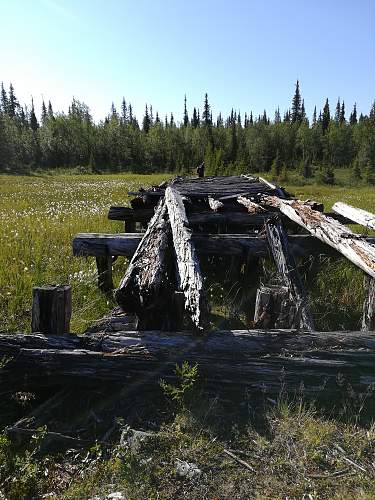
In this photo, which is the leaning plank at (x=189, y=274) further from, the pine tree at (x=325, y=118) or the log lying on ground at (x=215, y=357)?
the pine tree at (x=325, y=118)

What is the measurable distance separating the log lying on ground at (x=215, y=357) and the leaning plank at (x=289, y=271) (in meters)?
0.34

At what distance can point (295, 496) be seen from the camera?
7.36 ft

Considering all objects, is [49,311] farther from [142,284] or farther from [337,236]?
[337,236]

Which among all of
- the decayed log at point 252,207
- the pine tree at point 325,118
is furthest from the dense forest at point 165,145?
the decayed log at point 252,207

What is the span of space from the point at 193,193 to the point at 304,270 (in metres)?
4.22

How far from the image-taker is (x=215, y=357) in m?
2.98

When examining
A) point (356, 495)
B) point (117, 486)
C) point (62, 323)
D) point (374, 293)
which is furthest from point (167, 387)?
point (374, 293)

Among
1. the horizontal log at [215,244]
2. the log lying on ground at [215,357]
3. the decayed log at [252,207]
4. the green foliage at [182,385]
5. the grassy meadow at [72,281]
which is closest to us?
the green foliage at [182,385]

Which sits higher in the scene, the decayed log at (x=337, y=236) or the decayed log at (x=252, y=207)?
the decayed log at (x=252, y=207)

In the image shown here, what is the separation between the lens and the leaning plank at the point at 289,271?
3590 millimetres

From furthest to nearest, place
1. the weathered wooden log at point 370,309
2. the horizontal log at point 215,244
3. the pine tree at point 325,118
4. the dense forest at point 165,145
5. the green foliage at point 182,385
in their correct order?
the pine tree at point 325,118 < the dense forest at point 165,145 < the horizontal log at point 215,244 < the weathered wooden log at point 370,309 < the green foliage at point 182,385

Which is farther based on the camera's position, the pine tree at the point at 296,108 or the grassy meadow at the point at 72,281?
the pine tree at the point at 296,108

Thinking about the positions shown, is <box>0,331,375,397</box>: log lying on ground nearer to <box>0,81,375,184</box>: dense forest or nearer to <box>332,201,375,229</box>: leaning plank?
<box>332,201,375,229</box>: leaning plank

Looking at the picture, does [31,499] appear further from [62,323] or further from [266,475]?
[266,475]
